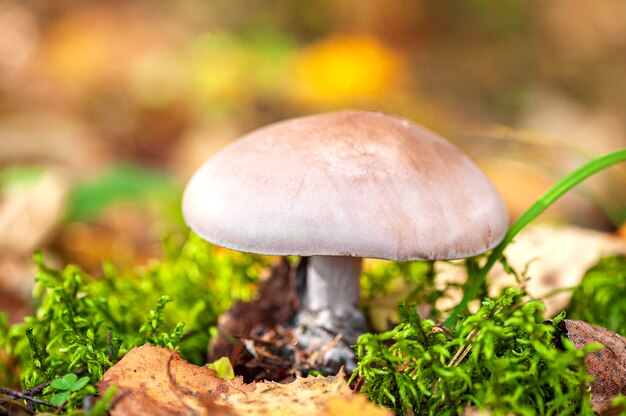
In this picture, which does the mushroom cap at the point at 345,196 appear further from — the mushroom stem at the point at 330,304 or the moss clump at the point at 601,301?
the moss clump at the point at 601,301

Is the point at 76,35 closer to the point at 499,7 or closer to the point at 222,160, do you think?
the point at 499,7

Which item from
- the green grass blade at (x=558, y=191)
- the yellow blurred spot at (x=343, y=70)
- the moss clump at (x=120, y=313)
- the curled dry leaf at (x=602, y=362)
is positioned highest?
the yellow blurred spot at (x=343, y=70)

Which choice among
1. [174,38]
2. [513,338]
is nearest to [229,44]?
[174,38]

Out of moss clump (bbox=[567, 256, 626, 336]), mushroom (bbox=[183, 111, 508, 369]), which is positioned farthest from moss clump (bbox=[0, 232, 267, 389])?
moss clump (bbox=[567, 256, 626, 336])

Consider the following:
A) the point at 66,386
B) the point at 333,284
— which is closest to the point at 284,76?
the point at 333,284

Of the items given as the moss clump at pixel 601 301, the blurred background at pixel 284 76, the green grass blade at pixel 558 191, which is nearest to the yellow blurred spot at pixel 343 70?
the blurred background at pixel 284 76

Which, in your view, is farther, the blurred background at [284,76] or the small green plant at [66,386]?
the blurred background at [284,76]

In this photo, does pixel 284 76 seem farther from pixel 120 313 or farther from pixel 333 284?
pixel 333 284
